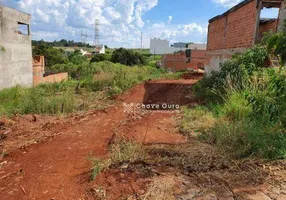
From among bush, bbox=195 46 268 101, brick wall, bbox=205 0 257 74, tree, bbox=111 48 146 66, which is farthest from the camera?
tree, bbox=111 48 146 66

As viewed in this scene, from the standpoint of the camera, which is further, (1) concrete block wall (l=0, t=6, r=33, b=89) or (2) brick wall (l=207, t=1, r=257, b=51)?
(1) concrete block wall (l=0, t=6, r=33, b=89)

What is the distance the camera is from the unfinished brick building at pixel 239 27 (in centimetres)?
689

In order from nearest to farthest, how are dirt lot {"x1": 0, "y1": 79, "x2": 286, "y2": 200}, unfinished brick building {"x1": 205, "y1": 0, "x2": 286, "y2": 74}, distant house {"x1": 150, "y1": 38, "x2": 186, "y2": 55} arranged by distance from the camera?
dirt lot {"x1": 0, "y1": 79, "x2": 286, "y2": 200}
unfinished brick building {"x1": 205, "y1": 0, "x2": 286, "y2": 74}
distant house {"x1": 150, "y1": 38, "x2": 186, "y2": 55}

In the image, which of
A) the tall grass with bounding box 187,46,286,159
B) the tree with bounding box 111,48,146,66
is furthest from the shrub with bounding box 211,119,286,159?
the tree with bounding box 111,48,146,66

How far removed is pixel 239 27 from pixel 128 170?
737 cm

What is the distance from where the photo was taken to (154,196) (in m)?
2.28

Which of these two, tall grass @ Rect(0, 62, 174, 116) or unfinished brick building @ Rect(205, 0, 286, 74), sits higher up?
unfinished brick building @ Rect(205, 0, 286, 74)

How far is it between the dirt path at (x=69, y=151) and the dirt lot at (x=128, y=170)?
0.01 metres

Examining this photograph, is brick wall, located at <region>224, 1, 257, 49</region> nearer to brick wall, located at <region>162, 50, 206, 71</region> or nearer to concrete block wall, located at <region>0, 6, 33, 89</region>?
concrete block wall, located at <region>0, 6, 33, 89</region>

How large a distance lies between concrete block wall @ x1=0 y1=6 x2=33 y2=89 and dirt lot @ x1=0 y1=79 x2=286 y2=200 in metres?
9.83

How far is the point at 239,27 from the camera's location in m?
8.20

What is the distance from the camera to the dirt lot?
2.39 metres

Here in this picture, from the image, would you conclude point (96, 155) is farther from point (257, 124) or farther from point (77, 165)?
point (257, 124)

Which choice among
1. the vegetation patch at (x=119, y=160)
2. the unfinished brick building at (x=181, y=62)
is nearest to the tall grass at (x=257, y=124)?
the vegetation patch at (x=119, y=160)
